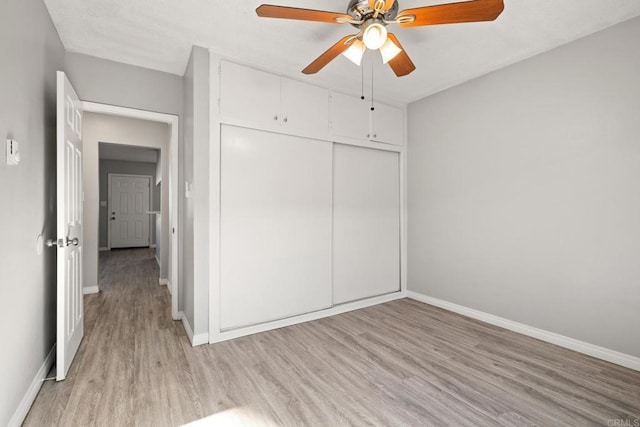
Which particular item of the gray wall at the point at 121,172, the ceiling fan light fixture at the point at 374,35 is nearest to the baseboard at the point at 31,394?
the ceiling fan light fixture at the point at 374,35

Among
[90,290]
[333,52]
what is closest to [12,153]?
[333,52]

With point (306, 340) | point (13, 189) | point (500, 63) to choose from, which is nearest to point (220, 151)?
point (13, 189)

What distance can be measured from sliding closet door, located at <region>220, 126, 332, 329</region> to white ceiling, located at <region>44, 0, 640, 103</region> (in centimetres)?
73

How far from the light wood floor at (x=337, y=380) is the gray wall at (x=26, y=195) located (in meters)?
0.33

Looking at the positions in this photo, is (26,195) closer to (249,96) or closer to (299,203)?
(249,96)

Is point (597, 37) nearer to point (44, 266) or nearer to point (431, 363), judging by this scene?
point (431, 363)

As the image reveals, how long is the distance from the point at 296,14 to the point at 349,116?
6.31 ft

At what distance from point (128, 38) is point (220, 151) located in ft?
3.68

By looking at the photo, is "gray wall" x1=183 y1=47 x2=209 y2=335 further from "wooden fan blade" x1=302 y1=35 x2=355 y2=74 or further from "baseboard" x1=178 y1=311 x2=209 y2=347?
"wooden fan blade" x1=302 y1=35 x2=355 y2=74

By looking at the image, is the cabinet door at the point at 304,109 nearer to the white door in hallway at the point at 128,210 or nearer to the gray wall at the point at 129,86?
the gray wall at the point at 129,86

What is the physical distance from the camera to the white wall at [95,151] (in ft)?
12.9

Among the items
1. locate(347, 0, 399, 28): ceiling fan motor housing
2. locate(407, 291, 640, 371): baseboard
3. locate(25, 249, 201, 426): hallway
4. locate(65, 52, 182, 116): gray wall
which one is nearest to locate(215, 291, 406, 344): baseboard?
locate(25, 249, 201, 426): hallway

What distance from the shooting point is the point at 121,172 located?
26.2 feet

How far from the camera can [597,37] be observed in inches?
90.3
